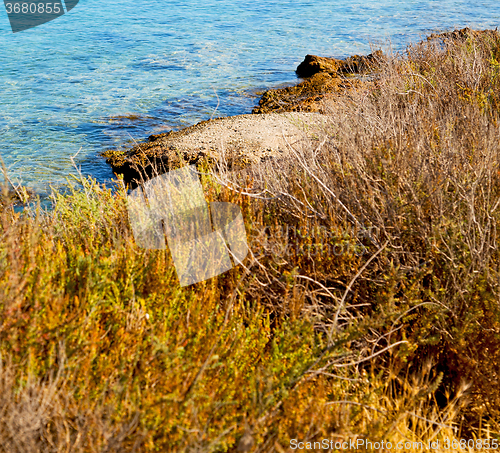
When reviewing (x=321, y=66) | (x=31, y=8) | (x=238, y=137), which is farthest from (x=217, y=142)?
(x=31, y=8)

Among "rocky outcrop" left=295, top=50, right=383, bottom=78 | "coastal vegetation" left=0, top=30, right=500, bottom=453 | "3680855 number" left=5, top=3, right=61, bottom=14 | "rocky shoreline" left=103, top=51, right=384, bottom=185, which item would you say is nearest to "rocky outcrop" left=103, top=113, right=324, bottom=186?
"rocky shoreline" left=103, top=51, right=384, bottom=185

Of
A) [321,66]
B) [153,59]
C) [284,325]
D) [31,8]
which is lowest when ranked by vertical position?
[284,325]

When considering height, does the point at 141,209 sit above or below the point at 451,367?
above

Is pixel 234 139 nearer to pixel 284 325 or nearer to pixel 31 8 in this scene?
pixel 284 325

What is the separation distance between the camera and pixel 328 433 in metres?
1.98

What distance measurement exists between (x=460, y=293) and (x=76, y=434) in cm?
205

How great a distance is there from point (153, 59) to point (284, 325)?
48.2 feet

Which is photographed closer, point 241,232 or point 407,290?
point 407,290

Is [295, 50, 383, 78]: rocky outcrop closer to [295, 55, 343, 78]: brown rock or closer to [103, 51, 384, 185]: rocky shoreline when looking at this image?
[295, 55, 343, 78]: brown rock

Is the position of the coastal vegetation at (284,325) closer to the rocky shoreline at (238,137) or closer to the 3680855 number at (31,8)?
the rocky shoreline at (238,137)

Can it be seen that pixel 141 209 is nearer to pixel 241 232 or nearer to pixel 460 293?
pixel 241 232

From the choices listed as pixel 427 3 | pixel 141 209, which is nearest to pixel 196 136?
pixel 141 209

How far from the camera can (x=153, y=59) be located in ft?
50.2

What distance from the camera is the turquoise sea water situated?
970 cm
